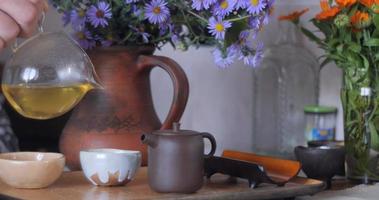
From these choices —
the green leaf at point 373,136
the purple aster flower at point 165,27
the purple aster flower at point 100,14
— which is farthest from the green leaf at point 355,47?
the purple aster flower at point 100,14

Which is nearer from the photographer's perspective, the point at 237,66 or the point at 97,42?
the point at 97,42

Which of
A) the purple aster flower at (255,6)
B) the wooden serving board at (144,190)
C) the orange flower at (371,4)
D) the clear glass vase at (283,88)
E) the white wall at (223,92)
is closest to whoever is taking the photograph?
the wooden serving board at (144,190)

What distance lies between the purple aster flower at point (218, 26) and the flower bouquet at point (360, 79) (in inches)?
9.9

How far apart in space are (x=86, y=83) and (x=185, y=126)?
0.74 meters

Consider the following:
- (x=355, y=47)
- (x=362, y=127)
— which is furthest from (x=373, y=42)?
(x=362, y=127)

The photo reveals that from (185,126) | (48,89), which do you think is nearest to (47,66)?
(48,89)

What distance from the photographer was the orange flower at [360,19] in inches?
58.8

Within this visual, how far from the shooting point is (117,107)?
1.38m

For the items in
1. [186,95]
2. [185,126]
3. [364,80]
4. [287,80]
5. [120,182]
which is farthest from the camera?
[287,80]

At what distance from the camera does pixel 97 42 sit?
141 centimetres

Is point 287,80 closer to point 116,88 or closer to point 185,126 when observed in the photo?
point 185,126

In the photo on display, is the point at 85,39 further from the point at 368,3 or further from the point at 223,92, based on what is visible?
the point at 223,92

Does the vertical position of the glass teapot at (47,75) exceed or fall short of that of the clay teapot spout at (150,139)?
it exceeds it

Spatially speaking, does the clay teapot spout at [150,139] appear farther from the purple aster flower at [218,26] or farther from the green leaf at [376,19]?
the green leaf at [376,19]
